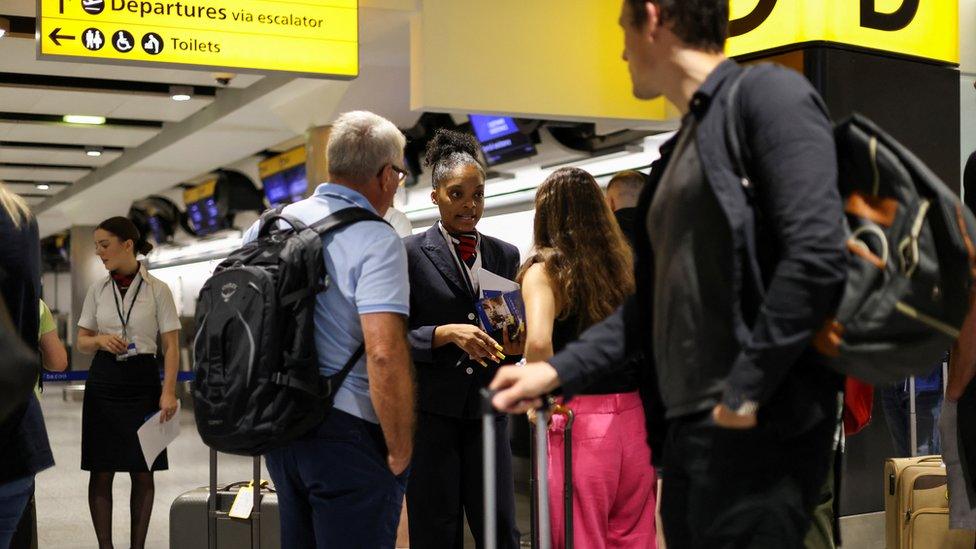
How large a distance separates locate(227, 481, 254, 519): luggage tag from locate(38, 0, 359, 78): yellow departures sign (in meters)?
2.61

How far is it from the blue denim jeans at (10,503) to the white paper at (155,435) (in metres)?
3.45

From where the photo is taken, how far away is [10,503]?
8.82ft

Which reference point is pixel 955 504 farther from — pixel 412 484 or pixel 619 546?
pixel 412 484

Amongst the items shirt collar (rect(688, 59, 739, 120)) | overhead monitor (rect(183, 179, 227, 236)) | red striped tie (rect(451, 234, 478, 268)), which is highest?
overhead monitor (rect(183, 179, 227, 236))

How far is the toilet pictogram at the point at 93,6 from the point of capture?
231 inches

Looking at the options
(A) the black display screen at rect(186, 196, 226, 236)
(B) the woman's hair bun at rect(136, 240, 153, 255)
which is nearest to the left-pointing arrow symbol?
(B) the woman's hair bun at rect(136, 240, 153, 255)

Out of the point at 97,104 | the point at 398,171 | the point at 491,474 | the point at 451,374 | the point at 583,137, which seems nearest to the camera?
the point at 491,474

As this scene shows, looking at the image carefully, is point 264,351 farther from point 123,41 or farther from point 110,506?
point 110,506

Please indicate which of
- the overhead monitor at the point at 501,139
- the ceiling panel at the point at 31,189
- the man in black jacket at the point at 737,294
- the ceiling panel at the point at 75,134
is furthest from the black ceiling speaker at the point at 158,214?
the man in black jacket at the point at 737,294

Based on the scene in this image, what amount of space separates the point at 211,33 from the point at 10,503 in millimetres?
3927

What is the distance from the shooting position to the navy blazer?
3.92m

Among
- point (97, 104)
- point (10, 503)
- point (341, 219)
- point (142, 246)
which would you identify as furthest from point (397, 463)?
point (97, 104)

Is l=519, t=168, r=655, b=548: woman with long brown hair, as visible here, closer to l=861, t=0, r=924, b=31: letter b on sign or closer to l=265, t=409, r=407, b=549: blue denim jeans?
l=265, t=409, r=407, b=549: blue denim jeans

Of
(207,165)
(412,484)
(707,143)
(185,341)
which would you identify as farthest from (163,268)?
(707,143)
